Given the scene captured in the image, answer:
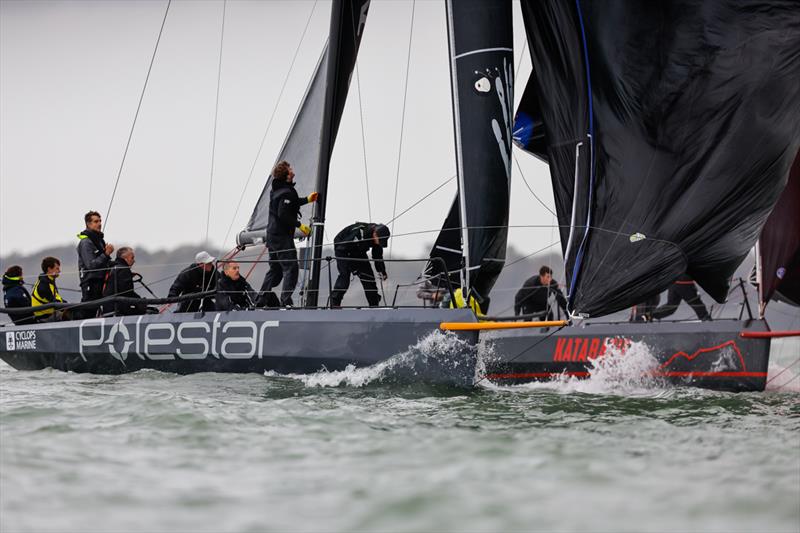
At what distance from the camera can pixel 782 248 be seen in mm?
9484

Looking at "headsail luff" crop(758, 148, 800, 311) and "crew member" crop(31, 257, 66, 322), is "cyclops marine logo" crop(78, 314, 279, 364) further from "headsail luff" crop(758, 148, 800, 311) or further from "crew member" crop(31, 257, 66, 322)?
"headsail luff" crop(758, 148, 800, 311)

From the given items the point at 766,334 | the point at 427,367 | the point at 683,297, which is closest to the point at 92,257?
the point at 427,367

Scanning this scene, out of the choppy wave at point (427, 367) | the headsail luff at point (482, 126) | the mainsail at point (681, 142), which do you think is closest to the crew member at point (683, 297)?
the mainsail at point (681, 142)

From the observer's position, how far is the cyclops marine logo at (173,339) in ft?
25.8

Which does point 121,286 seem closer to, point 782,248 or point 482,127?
point 482,127

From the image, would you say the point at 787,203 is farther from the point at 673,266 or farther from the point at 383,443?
the point at 383,443

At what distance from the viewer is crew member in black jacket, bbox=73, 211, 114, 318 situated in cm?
929

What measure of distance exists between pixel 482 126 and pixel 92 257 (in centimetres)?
434

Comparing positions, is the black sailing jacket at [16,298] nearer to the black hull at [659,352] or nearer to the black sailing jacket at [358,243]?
the black sailing jacket at [358,243]

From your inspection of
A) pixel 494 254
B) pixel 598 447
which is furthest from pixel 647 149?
pixel 598 447

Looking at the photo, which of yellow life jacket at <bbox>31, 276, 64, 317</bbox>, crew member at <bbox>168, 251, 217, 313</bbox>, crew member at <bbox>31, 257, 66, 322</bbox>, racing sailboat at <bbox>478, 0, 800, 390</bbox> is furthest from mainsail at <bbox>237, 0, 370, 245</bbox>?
racing sailboat at <bbox>478, 0, 800, 390</bbox>

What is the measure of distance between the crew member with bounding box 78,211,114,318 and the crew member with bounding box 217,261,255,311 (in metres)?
1.39

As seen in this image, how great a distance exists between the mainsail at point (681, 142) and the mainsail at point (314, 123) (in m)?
2.74

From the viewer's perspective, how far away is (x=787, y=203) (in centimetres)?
958
